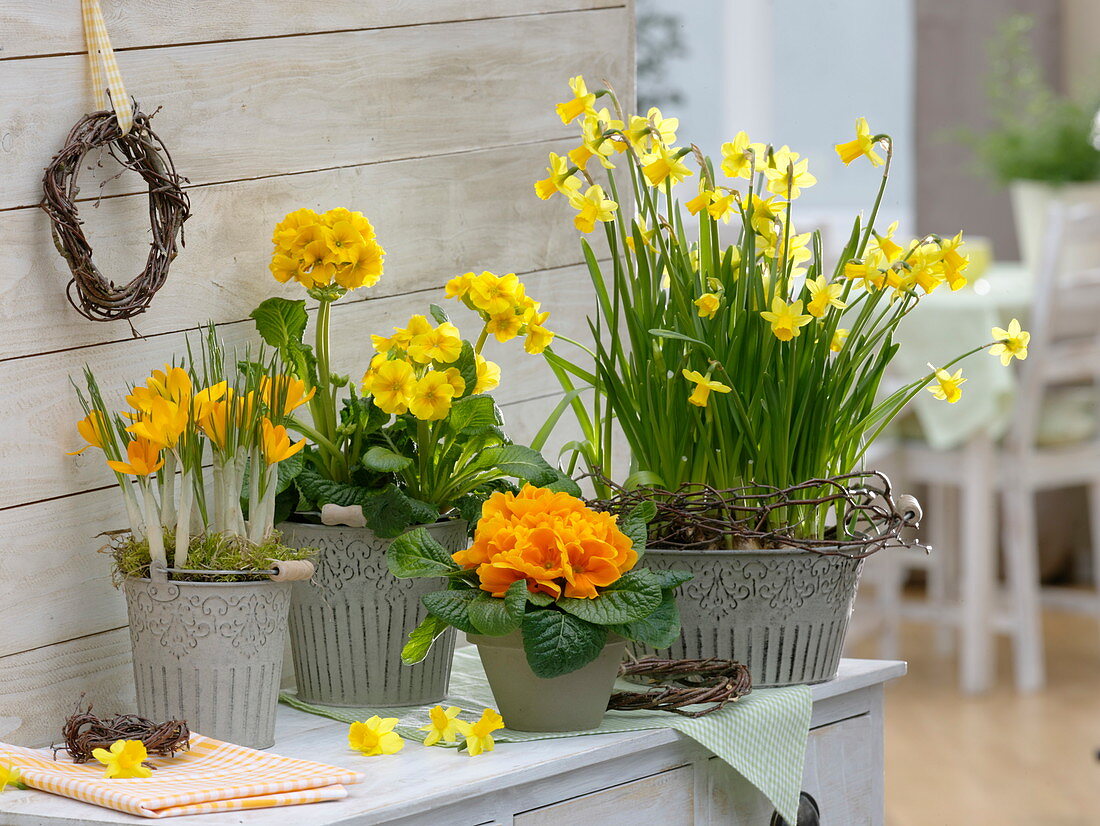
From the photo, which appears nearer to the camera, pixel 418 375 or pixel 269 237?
pixel 418 375

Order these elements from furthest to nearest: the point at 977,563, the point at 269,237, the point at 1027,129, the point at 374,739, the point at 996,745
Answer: the point at 1027,129 < the point at 977,563 < the point at 996,745 < the point at 269,237 < the point at 374,739

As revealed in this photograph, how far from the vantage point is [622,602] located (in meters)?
1.14

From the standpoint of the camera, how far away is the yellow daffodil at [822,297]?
4.08 feet

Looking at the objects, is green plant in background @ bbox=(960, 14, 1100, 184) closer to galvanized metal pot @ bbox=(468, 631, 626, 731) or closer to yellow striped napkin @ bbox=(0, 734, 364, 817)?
galvanized metal pot @ bbox=(468, 631, 626, 731)

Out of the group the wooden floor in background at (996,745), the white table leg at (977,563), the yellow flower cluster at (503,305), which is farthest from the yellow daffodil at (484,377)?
the white table leg at (977,563)

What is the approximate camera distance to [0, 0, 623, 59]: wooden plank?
1.16 meters

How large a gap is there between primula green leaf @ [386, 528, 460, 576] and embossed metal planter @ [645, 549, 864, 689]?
20 cm

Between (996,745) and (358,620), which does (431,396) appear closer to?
(358,620)

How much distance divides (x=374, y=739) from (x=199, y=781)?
151 millimetres

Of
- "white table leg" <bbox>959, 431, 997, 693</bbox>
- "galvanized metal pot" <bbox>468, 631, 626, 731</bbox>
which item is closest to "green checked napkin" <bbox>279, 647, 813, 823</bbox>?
"galvanized metal pot" <bbox>468, 631, 626, 731</bbox>

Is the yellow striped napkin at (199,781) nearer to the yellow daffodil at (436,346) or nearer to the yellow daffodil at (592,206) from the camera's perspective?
the yellow daffodil at (436,346)

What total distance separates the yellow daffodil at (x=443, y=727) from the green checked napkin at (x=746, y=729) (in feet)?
0.08

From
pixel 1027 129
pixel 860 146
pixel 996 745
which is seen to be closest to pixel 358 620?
pixel 860 146

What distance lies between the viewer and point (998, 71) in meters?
4.20
